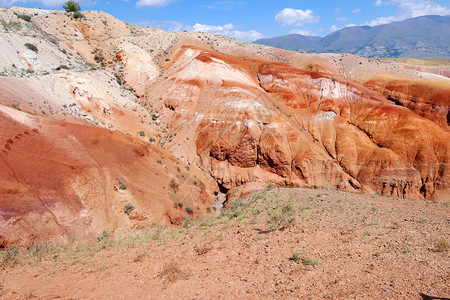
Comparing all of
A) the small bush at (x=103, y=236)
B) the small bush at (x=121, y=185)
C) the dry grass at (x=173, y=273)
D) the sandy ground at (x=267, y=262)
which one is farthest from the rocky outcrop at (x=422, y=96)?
the small bush at (x=103, y=236)

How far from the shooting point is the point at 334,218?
1005cm

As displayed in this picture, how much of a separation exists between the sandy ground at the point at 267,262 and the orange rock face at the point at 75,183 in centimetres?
181

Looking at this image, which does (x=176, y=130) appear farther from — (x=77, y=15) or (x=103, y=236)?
(x=77, y=15)

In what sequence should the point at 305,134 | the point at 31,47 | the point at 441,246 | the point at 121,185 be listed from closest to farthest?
the point at 441,246 → the point at 121,185 → the point at 305,134 → the point at 31,47

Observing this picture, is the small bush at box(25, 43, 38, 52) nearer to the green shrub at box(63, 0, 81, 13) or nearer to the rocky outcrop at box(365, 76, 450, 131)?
the green shrub at box(63, 0, 81, 13)

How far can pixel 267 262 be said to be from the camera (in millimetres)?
7176

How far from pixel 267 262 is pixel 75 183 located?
453 inches

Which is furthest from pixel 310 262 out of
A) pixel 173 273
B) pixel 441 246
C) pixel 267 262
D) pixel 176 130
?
pixel 176 130

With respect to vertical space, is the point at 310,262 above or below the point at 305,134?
below

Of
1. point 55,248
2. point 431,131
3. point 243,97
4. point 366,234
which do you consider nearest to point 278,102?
point 243,97


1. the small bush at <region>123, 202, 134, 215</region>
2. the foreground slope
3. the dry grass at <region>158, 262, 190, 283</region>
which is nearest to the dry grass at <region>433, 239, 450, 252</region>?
the dry grass at <region>158, 262, 190, 283</region>

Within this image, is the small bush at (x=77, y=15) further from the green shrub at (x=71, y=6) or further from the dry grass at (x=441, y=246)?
the dry grass at (x=441, y=246)

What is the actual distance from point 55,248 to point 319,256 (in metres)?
10.5

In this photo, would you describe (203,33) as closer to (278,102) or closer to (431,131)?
(278,102)
